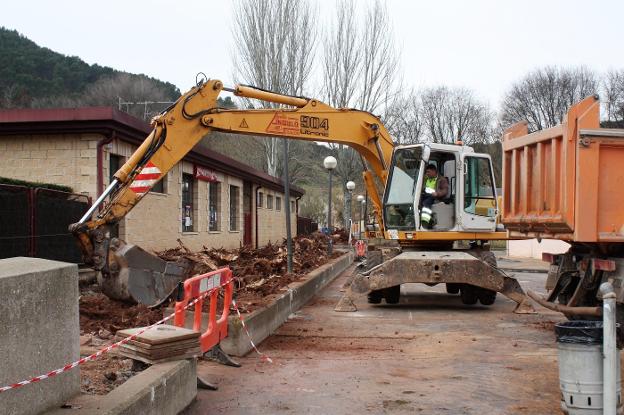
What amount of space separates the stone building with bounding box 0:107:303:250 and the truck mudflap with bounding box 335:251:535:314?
3365 mm

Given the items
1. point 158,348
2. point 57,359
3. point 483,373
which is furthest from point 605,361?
point 57,359

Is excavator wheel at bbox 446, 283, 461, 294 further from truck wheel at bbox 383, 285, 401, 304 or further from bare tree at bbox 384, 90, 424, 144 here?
bare tree at bbox 384, 90, 424, 144

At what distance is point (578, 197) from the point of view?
22.8 ft

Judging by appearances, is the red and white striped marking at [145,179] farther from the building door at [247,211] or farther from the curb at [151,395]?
the building door at [247,211]

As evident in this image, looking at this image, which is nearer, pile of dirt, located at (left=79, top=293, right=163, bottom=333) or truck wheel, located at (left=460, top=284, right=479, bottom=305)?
pile of dirt, located at (left=79, top=293, right=163, bottom=333)

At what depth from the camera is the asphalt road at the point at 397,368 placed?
589cm

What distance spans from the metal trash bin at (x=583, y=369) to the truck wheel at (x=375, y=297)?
7680 millimetres

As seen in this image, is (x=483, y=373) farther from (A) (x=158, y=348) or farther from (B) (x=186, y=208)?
(B) (x=186, y=208)

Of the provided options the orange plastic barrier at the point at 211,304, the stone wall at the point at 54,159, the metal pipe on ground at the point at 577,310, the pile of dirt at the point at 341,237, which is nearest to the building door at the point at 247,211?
the stone wall at the point at 54,159

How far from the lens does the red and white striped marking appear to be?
9828 mm

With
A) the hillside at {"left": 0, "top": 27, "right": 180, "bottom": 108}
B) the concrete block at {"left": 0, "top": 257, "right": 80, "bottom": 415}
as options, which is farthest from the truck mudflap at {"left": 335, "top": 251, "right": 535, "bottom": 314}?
the hillside at {"left": 0, "top": 27, "right": 180, "bottom": 108}

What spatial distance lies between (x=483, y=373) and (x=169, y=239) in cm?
1130

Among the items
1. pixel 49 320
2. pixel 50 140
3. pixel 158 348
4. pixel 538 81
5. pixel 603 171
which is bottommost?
pixel 158 348

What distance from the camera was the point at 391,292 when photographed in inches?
505
